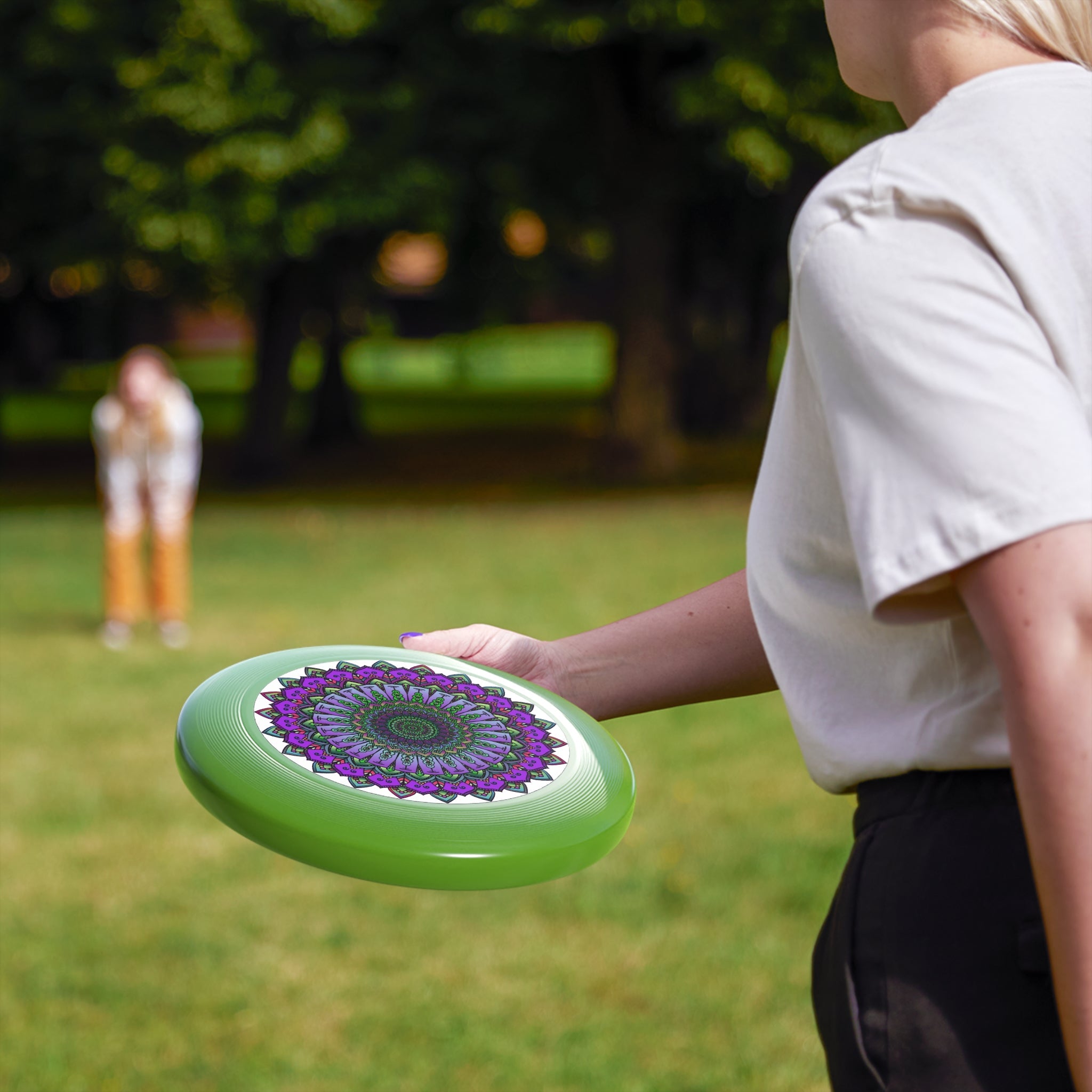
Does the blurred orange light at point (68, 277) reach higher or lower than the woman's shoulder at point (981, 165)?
lower

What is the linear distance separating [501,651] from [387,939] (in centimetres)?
321

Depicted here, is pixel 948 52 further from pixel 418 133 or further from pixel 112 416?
pixel 418 133

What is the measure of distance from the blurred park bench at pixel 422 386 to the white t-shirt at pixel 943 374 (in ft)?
58.6

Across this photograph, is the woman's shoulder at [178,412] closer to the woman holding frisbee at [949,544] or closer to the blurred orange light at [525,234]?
the woman holding frisbee at [949,544]

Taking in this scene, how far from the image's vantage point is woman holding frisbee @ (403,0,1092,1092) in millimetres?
994

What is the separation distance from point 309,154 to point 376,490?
578 cm

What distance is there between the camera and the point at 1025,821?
3.42 feet

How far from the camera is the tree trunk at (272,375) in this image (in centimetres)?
2117

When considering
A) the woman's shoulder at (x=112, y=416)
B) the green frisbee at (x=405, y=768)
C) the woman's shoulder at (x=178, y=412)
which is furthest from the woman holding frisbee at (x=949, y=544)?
the woman's shoulder at (x=112, y=416)

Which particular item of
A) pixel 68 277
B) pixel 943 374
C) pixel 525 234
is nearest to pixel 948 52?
pixel 943 374

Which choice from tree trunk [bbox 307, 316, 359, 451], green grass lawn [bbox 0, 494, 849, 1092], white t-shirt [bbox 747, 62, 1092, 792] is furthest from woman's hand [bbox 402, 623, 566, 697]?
tree trunk [bbox 307, 316, 359, 451]

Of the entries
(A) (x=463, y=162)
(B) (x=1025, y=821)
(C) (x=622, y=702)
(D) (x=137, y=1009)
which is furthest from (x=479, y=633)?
(A) (x=463, y=162)

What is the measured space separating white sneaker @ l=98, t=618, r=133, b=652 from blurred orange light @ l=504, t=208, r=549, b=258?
1196 cm

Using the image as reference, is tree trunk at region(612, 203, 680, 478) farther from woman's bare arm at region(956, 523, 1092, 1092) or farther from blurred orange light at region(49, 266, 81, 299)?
woman's bare arm at region(956, 523, 1092, 1092)
